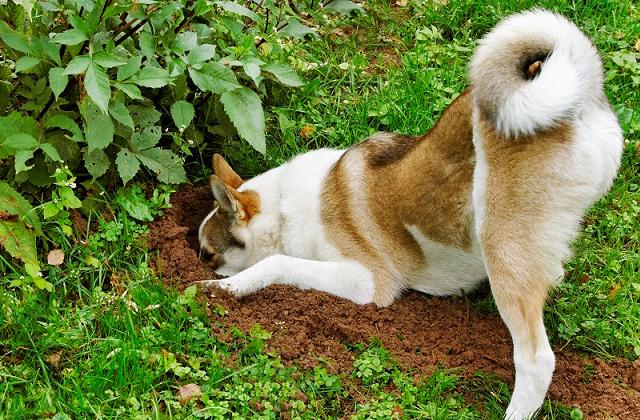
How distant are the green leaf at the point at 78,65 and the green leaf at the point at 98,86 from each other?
0.08 feet

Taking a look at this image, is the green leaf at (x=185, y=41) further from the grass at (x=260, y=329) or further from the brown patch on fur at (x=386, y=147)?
the brown patch on fur at (x=386, y=147)

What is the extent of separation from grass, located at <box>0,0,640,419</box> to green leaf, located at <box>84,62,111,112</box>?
3.32 ft

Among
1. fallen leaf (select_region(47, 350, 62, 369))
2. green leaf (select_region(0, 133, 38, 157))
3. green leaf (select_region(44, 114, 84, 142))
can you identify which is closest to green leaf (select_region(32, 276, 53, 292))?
fallen leaf (select_region(47, 350, 62, 369))

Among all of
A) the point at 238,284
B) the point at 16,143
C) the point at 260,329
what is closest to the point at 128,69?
the point at 16,143

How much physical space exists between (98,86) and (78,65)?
0.16 meters

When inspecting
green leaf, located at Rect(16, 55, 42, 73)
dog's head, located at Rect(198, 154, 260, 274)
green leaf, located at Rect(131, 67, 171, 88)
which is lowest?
dog's head, located at Rect(198, 154, 260, 274)

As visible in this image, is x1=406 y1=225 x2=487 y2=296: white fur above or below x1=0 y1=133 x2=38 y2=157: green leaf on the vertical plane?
below

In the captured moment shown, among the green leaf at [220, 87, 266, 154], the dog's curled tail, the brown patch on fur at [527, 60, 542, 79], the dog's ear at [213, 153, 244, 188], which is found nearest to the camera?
the dog's curled tail

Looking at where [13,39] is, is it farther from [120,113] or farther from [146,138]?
[146,138]

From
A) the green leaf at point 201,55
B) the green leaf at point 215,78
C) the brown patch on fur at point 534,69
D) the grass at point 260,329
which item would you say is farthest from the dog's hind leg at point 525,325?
the green leaf at point 201,55

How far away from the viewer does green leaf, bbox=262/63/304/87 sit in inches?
198

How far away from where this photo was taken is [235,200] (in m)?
5.06

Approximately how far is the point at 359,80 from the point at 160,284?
2269 millimetres

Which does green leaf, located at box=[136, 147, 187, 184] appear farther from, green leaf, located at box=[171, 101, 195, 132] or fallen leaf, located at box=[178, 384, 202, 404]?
fallen leaf, located at box=[178, 384, 202, 404]
